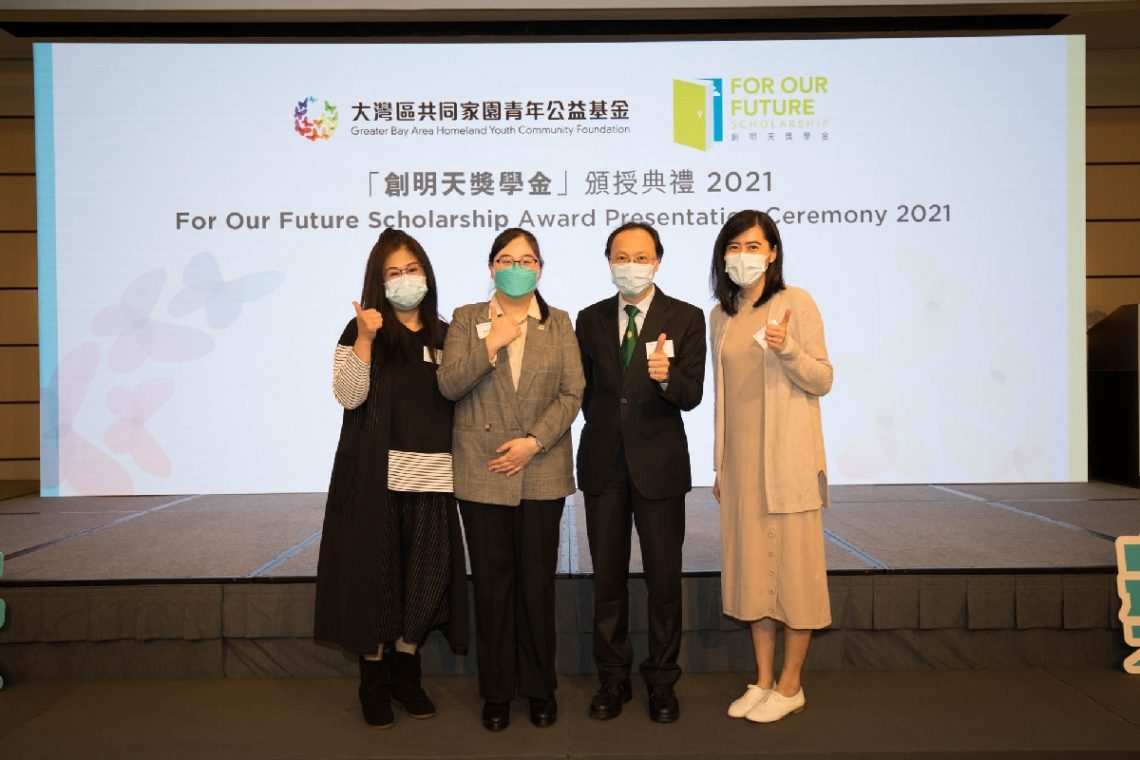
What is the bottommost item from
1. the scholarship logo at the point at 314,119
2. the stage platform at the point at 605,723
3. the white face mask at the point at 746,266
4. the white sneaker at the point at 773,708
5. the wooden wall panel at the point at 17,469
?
the stage platform at the point at 605,723

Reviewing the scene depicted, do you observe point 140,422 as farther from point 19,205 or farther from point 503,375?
point 503,375

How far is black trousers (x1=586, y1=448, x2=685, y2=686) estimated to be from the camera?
6.98ft

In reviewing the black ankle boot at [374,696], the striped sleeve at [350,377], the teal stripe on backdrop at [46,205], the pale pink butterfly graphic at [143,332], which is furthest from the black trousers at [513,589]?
the teal stripe on backdrop at [46,205]

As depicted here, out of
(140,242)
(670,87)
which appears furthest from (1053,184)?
(140,242)

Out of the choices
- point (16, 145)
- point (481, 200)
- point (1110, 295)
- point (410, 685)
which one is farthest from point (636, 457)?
point (16, 145)

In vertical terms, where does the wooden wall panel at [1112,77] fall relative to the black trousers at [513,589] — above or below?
above

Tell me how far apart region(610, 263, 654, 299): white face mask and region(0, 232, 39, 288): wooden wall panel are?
4.46 m

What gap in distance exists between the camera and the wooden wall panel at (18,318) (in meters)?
5.03

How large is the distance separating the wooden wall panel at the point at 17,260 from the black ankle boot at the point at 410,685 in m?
4.15

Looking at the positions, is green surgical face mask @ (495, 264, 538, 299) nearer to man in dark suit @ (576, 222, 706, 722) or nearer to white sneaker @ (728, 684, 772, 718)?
man in dark suit @ (576, 222, 706, 722)

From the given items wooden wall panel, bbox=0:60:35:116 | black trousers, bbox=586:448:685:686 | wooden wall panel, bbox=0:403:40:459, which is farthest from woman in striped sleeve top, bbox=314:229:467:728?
wooden wall panel, bbox=0:60:35:116

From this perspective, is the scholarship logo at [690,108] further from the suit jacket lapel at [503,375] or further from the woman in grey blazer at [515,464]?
the suit jacket lapel at [503,375]

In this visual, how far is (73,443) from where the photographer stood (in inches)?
165

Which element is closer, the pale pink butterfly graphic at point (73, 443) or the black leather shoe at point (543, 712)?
the black leather shoe at point (543, 712)
